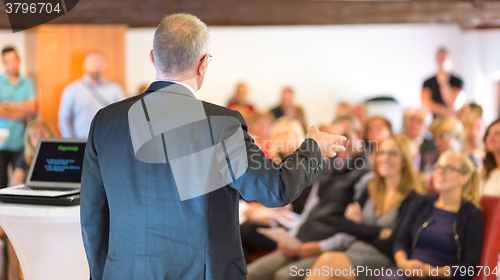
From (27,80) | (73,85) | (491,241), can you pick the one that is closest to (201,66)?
(491,241)

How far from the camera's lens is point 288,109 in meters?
6.32

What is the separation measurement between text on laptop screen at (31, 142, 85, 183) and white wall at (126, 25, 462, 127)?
205 inches

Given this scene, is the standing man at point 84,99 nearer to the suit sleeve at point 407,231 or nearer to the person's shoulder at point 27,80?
the person's shoulder at point 27,80

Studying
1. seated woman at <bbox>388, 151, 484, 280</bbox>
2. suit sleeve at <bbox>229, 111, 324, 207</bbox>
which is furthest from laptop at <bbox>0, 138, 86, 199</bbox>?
seated woman at <bbox>388, 151, 484, 280</bbox>

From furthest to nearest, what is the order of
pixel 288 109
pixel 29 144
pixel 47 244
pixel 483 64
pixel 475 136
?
pixel 483 64 < pixel 288 109 < pixel 475 136 < pixel 29 144 < pixel 47 244

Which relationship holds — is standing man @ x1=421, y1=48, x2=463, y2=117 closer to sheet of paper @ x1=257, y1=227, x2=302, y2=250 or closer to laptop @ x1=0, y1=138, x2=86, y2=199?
sheet of paper @ x1=257, y1=227, x2=302, y2=250

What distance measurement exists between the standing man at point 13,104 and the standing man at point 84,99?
0.35 meters

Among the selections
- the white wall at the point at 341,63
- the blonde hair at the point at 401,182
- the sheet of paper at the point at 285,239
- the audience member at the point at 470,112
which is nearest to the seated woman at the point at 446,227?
the blonde hair at the point at 401,182

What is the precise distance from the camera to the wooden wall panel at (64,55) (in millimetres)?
4926

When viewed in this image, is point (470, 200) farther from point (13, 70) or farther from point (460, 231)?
point (13, 70)

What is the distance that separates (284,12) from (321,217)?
3.57m

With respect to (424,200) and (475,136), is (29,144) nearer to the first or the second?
(424,200)

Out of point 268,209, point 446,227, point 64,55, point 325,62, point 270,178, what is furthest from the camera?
point 325,62

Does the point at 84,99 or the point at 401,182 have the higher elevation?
the point at 84,99
